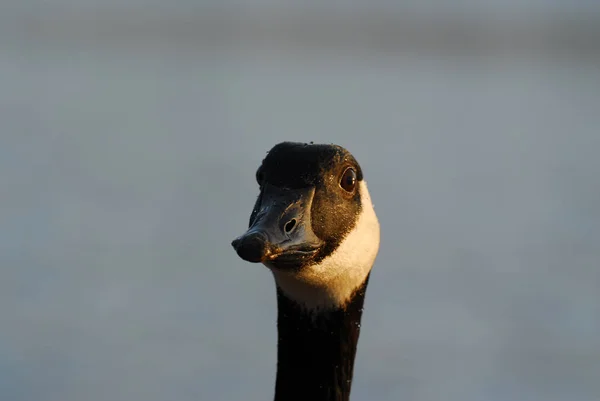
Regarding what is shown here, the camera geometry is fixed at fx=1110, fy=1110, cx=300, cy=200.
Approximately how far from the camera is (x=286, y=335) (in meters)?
5.68

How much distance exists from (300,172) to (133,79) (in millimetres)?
16285

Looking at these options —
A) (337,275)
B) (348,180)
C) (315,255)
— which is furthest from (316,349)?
(348,180)

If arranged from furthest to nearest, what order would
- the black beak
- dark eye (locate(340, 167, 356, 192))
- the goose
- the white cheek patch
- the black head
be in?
dark eye (locate(340, 167, 356, 192))
the white cheek patch
the goose
the black head
the black beak

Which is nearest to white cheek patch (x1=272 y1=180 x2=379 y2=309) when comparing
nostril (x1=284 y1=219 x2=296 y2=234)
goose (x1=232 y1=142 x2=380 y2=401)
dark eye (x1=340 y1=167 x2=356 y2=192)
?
goose (x1=232 y1=142 x2=380 y2=401)

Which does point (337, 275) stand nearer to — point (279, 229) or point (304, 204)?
point (304, 204)

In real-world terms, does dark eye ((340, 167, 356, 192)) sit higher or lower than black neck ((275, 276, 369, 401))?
higher

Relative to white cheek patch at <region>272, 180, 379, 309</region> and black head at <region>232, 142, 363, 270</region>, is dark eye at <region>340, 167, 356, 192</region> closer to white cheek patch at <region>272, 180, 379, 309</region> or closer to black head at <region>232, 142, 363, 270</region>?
black head at <region>232, 142, 363, 270</region>

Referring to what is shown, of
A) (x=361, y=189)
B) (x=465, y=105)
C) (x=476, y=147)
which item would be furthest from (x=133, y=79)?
(x=361, y=189)

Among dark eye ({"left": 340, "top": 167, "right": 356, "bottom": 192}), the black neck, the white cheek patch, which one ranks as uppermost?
dark eye ({"left": 340, "top": 167, "right": 356, "bottom": 192})

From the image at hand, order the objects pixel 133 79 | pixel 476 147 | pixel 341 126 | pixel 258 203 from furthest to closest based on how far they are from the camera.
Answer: pixel 133 79
pixel 476 147
pixel 341 126
pixel 258 203

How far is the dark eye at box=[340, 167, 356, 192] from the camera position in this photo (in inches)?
218

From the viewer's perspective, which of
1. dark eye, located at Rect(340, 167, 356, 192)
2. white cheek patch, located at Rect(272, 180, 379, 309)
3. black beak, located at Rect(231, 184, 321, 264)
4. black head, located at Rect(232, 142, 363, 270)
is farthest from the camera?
dark eye, located at Rect(340, 167, 356, 192)

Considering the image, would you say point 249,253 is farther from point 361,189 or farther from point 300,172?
point 361,189

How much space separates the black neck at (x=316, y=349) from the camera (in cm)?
558
